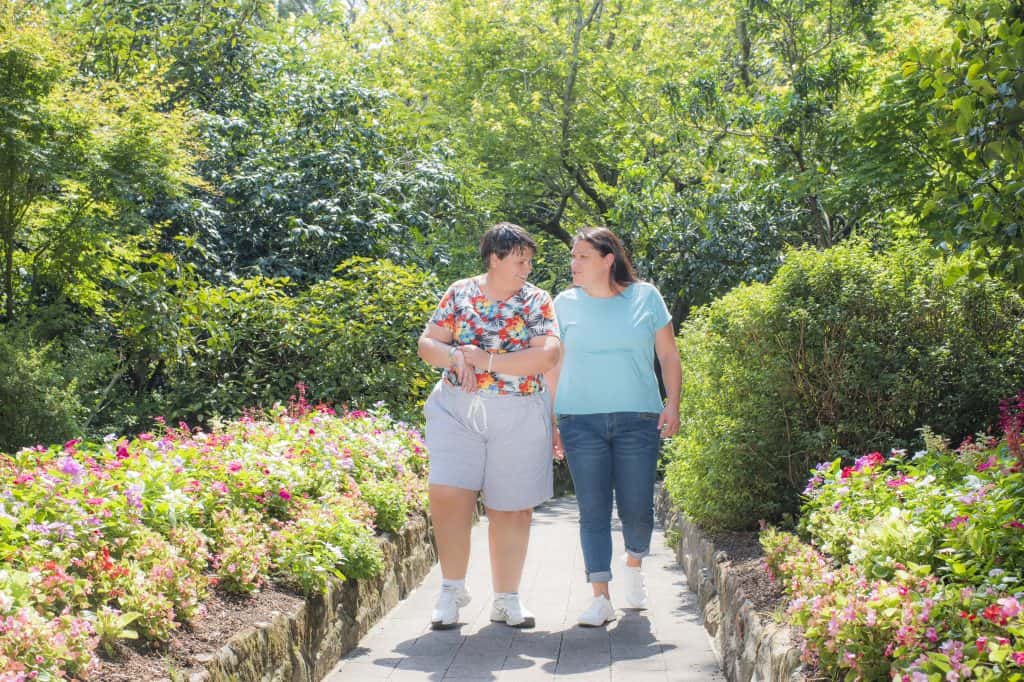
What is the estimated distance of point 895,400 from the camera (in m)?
6.59

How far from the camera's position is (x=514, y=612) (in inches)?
243

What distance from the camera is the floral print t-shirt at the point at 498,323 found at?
19.9 feet

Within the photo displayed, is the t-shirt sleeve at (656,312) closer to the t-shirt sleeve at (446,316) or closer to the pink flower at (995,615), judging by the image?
the t-shirt sleeve at (446,316)

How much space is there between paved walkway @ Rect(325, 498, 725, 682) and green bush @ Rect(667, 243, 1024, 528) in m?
0.95

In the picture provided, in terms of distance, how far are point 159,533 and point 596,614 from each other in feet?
7.65

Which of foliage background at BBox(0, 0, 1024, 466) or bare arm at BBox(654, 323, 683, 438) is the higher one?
foliage background at BBox(0, 0, 1024, 466)

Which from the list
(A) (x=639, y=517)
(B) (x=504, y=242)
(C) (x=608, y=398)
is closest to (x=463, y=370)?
(B) (x=504, y=242)

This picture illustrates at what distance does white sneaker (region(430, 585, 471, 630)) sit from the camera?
242 inches

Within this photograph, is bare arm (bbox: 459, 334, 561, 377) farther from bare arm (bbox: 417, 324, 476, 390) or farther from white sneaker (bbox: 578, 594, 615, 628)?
white sneaker (bbox: 578, 594, 615, 628)

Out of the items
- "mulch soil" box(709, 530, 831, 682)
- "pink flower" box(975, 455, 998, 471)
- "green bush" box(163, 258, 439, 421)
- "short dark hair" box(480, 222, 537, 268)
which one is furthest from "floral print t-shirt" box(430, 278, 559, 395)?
"green bush" box(163, 258, 439, 421)

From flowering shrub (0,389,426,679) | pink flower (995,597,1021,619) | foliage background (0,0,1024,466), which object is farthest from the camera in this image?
foliage background (0,0,1024,466)

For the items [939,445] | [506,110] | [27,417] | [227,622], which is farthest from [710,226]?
[227,622]

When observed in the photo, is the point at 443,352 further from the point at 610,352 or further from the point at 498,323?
the point at 610,352

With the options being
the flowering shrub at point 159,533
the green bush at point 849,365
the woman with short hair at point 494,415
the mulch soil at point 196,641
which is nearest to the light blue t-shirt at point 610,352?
the woman with short hair at point 494,415
